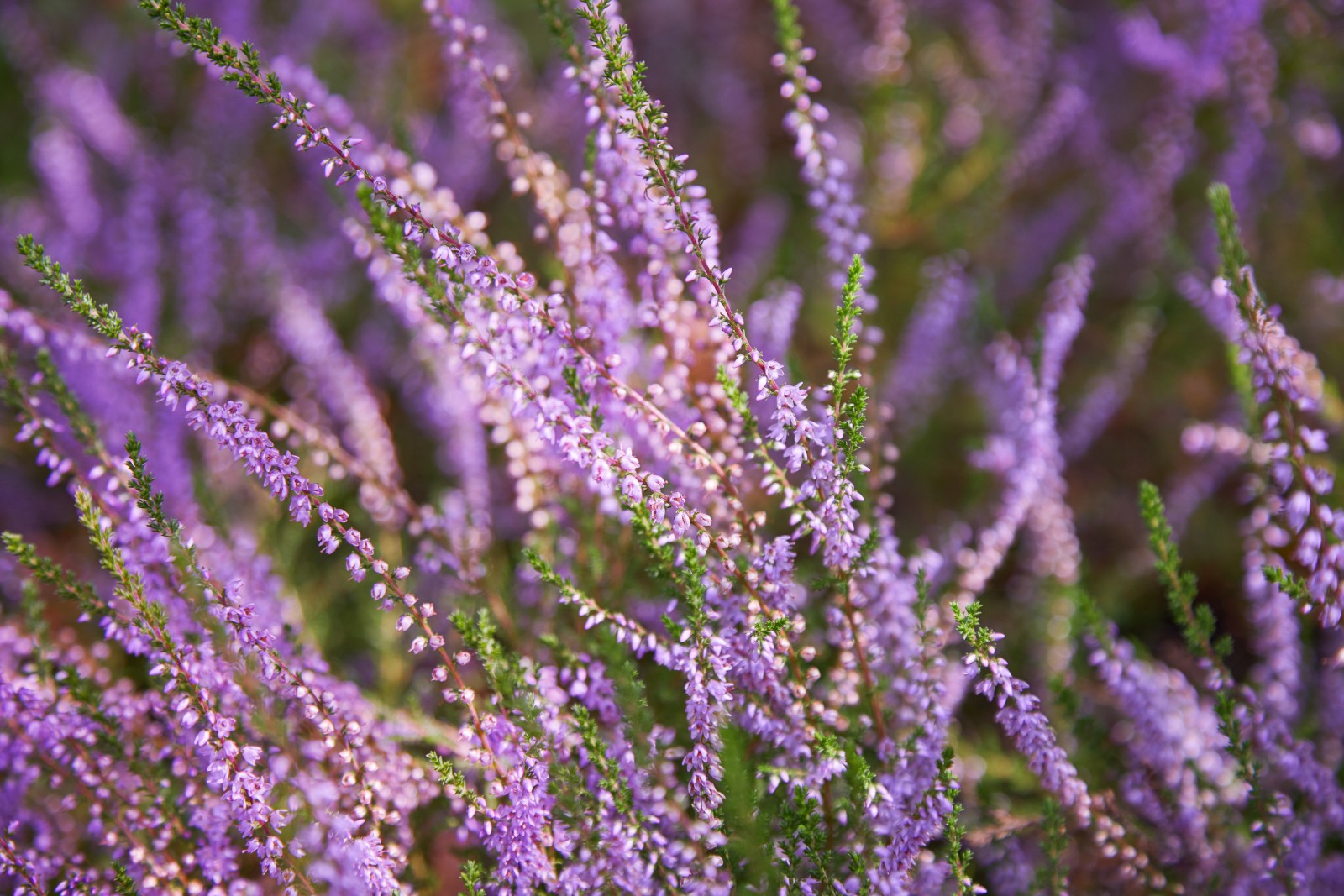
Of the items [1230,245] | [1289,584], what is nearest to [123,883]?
[1289,584]

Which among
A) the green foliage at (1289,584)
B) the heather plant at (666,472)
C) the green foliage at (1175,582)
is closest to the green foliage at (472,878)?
the heather plant at (666,472)

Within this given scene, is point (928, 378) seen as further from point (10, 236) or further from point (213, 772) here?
point (10, 236)

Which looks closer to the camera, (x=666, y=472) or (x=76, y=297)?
(x=76, y=297)

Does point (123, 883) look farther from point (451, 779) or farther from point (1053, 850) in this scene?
point (1053, 850)

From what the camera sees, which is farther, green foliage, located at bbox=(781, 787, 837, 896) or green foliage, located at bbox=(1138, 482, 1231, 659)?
green foliage, located at bbox=(1138, 482, 1231, 659)

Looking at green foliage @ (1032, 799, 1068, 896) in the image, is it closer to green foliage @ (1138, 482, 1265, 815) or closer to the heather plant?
the heather plant

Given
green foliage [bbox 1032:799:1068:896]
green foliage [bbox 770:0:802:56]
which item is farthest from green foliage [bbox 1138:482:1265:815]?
green foliage [bbox 770:0:802:56]

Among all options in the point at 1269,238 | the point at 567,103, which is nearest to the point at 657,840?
the point at 567,103

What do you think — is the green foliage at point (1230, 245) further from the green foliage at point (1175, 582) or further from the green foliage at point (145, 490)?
the green foliage at point (145, 490)

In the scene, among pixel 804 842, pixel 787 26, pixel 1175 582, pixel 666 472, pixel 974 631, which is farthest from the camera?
pixel 666 472
